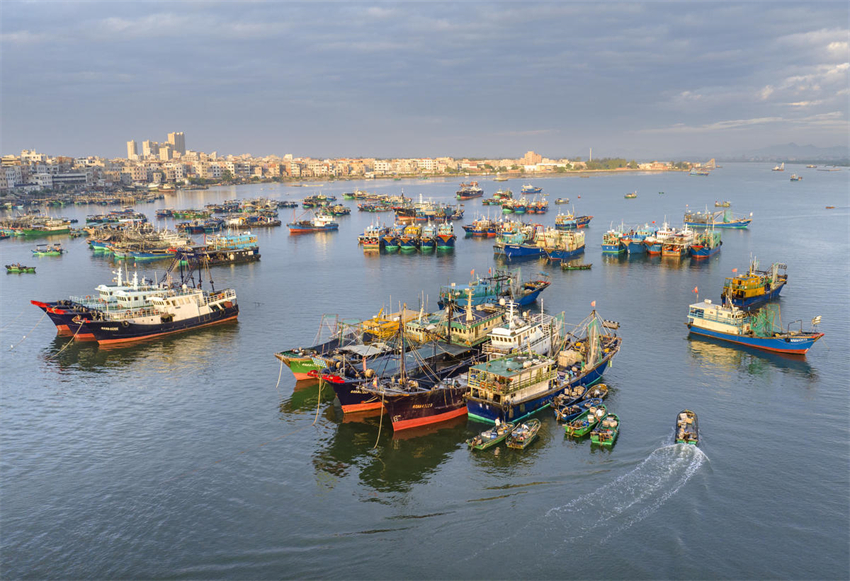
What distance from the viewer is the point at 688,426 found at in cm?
3094

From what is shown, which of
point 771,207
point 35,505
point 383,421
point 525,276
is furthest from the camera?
point 771,207

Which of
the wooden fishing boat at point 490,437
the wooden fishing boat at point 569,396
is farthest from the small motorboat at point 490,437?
the wooden fishing boat at point 569,396

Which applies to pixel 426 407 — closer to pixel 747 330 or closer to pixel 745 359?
pixel 745 359

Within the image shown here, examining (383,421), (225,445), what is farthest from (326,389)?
(225,445)

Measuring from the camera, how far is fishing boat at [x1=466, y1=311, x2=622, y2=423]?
3283cm

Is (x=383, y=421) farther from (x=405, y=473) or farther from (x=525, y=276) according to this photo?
(x=525, y=276)

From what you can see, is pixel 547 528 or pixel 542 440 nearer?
pixel 547 528

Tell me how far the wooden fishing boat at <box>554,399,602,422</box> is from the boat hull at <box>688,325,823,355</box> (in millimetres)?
18148

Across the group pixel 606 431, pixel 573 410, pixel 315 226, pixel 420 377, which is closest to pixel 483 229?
pixel 315 226

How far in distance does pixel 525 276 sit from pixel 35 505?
5841 centimetres

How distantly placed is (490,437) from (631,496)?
753 cm

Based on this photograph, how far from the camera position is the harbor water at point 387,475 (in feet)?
74.0

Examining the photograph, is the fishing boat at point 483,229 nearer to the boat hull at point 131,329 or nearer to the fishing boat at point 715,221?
the fishing boat at point 715,221

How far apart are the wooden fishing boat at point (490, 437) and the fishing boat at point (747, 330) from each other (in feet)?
81.1
